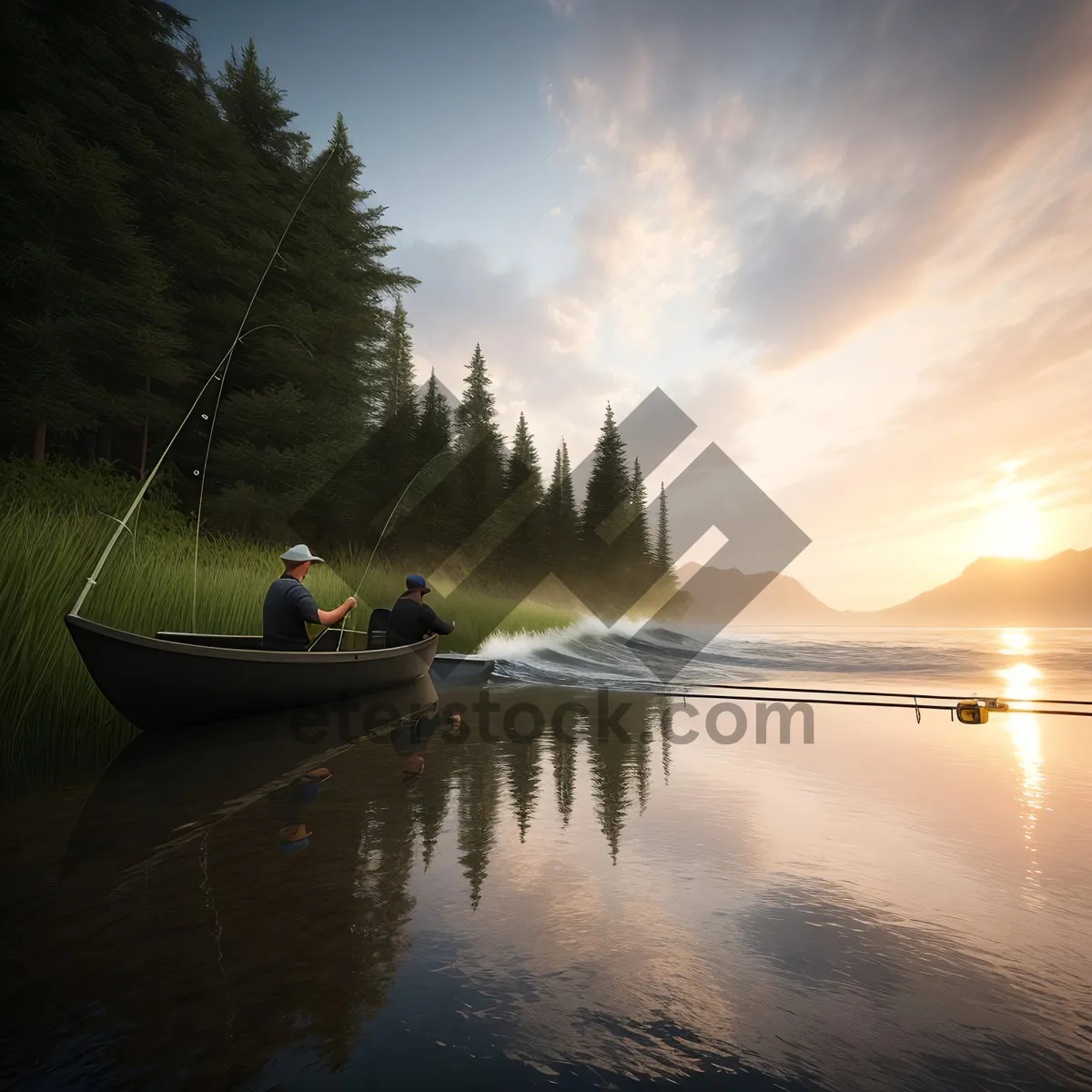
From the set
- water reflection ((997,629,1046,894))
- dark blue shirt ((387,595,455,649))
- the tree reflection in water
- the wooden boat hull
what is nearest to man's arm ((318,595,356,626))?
the wooden boat hull

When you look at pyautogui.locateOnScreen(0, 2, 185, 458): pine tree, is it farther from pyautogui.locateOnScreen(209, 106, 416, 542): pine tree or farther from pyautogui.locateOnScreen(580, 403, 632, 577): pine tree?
pyautogui.locateOnScreen(580, 403, 632, 577): pine tree

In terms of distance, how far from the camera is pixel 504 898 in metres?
3.09

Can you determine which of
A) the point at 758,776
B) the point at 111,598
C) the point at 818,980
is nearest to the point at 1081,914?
the point at 818,980

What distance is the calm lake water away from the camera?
1887mm

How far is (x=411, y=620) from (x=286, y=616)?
8.70 ft

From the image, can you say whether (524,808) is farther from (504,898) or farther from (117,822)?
(117,822)

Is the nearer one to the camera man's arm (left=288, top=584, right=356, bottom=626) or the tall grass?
the tall grass

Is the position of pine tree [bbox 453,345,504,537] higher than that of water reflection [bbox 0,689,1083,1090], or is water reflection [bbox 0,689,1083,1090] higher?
pine tree [bbox 453,345,504,537]

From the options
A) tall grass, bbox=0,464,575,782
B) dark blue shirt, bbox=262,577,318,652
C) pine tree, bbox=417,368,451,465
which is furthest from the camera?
pine tree, bbox=417,368,451,465

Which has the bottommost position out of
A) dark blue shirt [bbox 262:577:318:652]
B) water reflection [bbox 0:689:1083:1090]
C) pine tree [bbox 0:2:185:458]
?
water reflection [bbox 0:689:1083:1090]

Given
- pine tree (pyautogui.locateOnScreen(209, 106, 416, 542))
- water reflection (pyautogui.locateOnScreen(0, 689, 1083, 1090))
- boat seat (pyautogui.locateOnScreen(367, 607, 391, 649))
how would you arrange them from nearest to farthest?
1. water reflection (pyautogui.locateOnScreen(0, 689, 1083, 1090))
2. boat seat (pyautogui.locateOnScreen(367, 607, 391, 649))
3. pine tree (pyautogui.locateOnScreen(209, 106, 416, 542))

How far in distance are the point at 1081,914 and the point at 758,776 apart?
2.88 metres

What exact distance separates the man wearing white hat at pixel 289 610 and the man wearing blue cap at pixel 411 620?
2.28 meters

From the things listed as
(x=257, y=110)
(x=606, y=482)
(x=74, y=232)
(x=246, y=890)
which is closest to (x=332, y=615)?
(x=246, y=890)
